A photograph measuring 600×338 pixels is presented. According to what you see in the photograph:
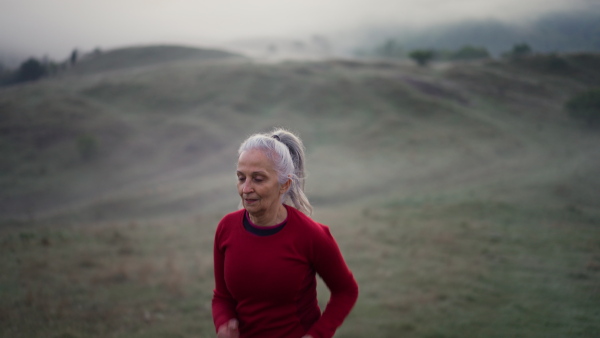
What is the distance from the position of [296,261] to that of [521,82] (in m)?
56.1

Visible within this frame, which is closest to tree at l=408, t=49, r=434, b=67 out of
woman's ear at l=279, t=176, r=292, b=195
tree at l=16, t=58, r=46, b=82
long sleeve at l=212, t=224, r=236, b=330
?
tree at l=16, t=58, r=46, b=82

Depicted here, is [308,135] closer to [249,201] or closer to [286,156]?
[286,156]

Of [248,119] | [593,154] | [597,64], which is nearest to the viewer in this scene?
[593,154]

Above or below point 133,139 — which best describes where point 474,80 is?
above

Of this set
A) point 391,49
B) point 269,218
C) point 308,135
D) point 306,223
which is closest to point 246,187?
point 269,218

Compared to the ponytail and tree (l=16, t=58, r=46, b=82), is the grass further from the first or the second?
tree (l=16, t=58, r=46, b=82)

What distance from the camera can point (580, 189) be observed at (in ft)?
54.3

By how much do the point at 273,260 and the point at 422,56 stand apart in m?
68.5

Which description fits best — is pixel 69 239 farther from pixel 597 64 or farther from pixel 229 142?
pixel 597 64

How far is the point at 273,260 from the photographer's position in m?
2.21

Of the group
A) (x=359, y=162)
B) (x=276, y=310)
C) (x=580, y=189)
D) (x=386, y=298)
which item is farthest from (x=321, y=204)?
(x=276, y=310)

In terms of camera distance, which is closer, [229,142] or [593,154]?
[593,154]

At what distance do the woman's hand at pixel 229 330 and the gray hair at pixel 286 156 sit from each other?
2.76 ft

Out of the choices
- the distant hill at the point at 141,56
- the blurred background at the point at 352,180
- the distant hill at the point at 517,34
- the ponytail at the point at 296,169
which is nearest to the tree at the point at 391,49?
the distant hill at the point at 517,34
